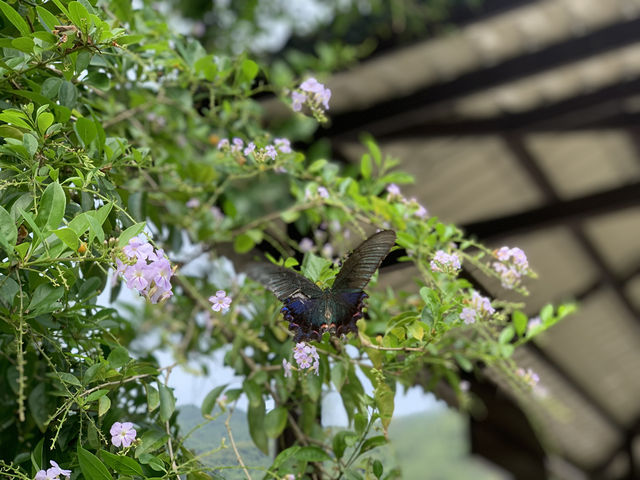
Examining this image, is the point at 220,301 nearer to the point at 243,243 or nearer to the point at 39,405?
the point at 39,405

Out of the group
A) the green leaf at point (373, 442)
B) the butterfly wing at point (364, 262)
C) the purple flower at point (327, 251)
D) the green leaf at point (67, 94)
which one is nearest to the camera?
the butterfly wing at point (364, 262)

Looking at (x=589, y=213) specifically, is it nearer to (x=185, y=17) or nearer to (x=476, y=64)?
(x=476, y=64)

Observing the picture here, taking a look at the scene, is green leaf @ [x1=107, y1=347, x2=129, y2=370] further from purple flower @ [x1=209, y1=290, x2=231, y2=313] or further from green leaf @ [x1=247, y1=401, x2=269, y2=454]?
green leaf @ [x1=247, y1=401, x2=269, y2=454]

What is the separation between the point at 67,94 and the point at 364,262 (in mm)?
466

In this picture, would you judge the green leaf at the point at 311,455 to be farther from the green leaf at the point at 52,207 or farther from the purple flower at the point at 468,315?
the green leaf at the point at 52,207

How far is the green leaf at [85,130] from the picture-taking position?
2.60 feet

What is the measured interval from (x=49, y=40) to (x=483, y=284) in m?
0.75

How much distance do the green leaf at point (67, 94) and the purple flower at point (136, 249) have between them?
0.93 ft

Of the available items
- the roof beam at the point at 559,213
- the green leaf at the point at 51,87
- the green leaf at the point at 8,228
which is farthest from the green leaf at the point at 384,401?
the roof beam at the point at 559,213

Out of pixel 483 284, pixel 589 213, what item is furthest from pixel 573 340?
pixel 483 284

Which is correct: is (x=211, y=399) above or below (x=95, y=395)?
below

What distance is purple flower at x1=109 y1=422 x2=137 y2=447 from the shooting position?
758 millimetres

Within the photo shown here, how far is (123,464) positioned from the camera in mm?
715

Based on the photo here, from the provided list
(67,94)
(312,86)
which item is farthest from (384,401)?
(67,94)
